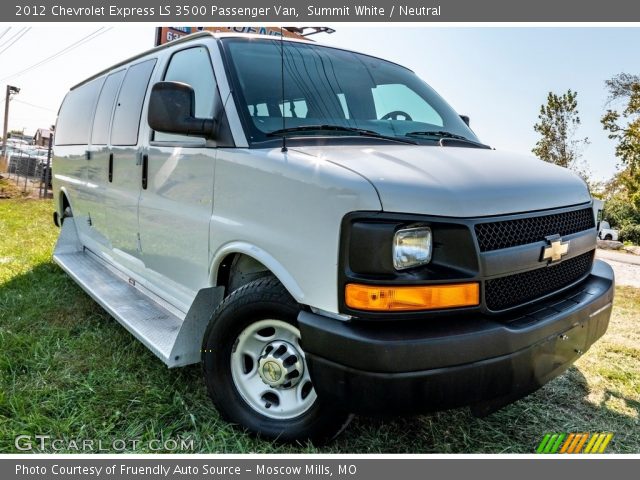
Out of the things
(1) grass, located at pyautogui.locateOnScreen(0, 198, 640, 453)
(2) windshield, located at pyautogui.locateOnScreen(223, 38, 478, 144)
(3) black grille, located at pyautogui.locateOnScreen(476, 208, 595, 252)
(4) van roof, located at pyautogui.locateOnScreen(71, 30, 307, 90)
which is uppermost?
(4) van roof, located at pyautogui.locateOnScreen(71, 30, 307, 90)

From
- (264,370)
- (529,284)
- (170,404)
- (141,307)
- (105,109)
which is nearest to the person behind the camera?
(529,284)

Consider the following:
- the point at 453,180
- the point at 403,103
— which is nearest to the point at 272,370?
the point at 453,180

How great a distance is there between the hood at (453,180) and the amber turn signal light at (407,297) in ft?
1.01

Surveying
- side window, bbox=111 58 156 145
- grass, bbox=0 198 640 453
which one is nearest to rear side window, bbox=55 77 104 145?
side window, bbox=111 58 156 145

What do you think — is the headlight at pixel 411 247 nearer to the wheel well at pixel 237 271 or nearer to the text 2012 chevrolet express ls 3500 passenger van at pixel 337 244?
the text 2012 chevrolet express ls 3500 passenger van at pixel 337 244

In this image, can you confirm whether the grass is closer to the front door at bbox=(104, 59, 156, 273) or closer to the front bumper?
the front bumper

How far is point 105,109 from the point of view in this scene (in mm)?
4609

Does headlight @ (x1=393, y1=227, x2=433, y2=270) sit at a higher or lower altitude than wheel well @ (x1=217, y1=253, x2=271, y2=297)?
higher

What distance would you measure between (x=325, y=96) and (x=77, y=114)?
12.7ft

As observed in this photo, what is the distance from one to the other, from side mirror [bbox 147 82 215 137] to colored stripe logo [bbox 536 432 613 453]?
260 centimetres

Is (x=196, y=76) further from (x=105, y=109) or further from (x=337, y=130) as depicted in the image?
(x=105, y=109)

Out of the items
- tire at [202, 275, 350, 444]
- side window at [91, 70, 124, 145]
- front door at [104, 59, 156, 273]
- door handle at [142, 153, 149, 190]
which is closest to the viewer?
tire at [202, 275, 350, 444]

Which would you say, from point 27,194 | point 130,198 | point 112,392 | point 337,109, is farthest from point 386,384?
point 27,194

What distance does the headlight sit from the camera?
1990mm
